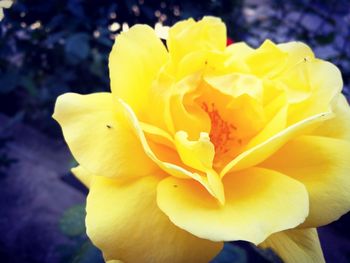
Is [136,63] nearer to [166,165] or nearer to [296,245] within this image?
[166,165]

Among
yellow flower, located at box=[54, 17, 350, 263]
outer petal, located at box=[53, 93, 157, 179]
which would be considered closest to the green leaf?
yellow flower, located at box=[54, 17, 350, 263]

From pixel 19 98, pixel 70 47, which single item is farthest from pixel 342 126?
pixel 19 98

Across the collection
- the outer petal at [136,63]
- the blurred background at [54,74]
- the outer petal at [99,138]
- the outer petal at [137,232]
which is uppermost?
the outer petal at [136,63]

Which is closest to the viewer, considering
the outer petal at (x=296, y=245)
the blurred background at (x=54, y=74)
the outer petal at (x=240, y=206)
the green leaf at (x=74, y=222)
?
the outer petal at (x=240, y=206)

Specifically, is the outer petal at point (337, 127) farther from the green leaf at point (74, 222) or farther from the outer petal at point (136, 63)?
the green leaf at point (74, 222)

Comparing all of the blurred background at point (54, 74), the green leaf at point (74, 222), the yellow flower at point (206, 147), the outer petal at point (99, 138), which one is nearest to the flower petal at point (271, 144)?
the yellow flower at point (206, 147)

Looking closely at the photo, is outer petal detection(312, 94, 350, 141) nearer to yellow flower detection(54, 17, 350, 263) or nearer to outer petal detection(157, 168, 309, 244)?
yellow flower detection(54, 17, 350, 263)

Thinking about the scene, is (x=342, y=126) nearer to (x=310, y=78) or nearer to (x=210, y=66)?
(x=310, y=78)

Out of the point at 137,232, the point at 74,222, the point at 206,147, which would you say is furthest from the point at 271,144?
the point at 74,222
